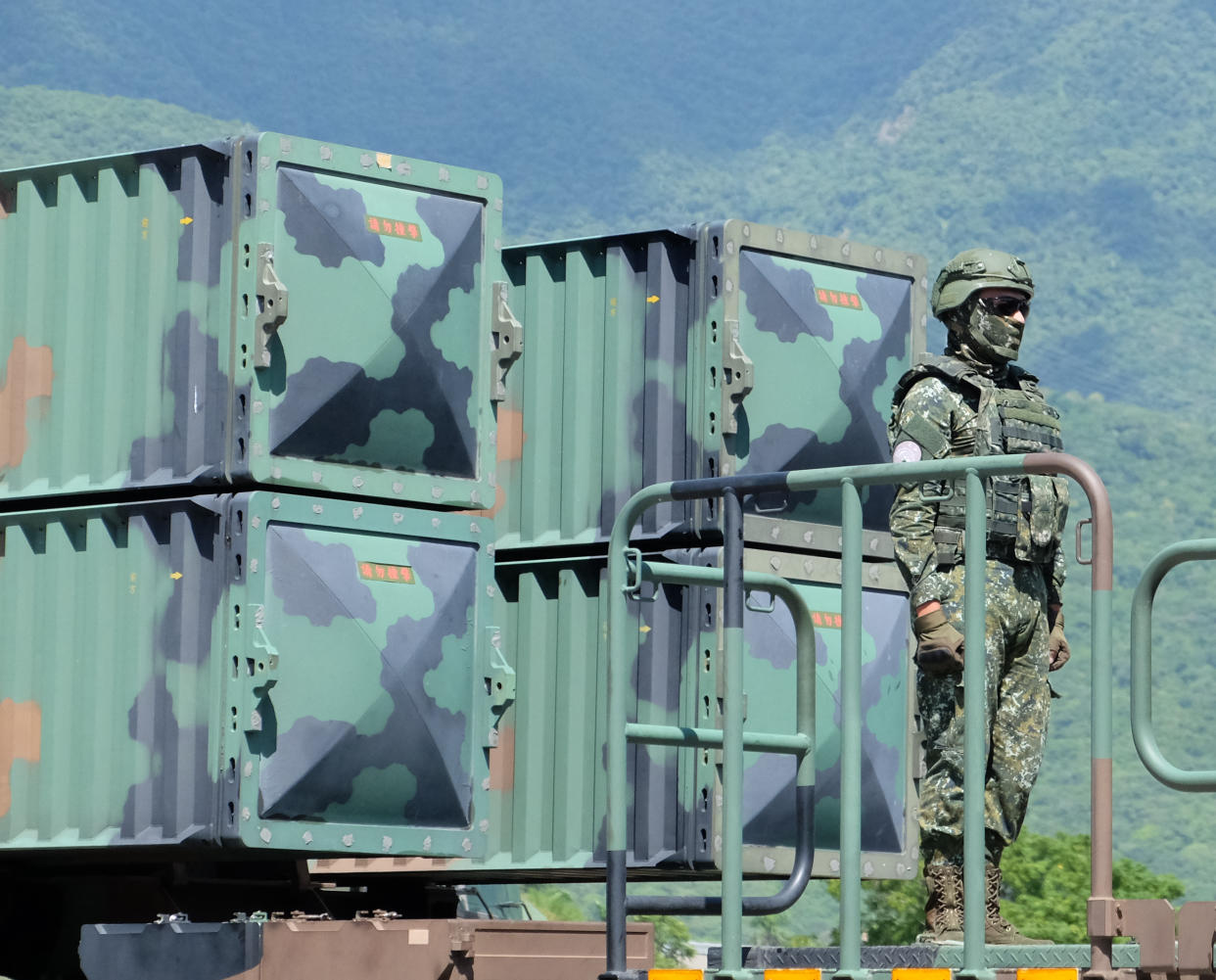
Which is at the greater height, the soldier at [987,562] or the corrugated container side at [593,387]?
the corrugated container side at [593,387]

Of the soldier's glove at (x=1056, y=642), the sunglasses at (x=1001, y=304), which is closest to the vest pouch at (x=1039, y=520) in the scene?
the soldier's glove at (x=1056, y=642)

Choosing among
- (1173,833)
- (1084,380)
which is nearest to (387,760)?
(1173,833)

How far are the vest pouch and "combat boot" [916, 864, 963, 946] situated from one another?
3.20 feet

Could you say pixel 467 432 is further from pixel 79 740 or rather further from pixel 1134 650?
pixel 1134 650

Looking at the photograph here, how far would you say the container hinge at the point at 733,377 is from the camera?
887cm

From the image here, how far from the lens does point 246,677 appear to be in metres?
7.74

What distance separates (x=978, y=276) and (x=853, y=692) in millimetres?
2246

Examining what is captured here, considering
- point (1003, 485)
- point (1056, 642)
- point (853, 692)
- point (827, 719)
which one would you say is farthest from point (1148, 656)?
point (827, 719)

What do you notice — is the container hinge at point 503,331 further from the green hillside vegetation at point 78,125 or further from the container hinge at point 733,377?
the green hillside vegetation at point 78,125

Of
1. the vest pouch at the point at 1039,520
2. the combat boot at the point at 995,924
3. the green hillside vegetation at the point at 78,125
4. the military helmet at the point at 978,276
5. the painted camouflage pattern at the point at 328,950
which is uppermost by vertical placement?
the green hillside vegetation at the point at 78,125

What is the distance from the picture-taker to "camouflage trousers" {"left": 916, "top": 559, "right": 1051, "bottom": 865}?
6812 mm

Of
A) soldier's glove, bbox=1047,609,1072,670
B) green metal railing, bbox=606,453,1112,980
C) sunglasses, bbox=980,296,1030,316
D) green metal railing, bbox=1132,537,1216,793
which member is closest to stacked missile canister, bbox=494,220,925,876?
soldier's glove, bbox=1047,609,1072,670

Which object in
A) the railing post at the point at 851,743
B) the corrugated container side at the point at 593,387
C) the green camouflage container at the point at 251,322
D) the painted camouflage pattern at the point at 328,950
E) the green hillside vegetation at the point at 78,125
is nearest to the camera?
the railing post at the point at 851,743

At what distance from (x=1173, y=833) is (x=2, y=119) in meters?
45.0
